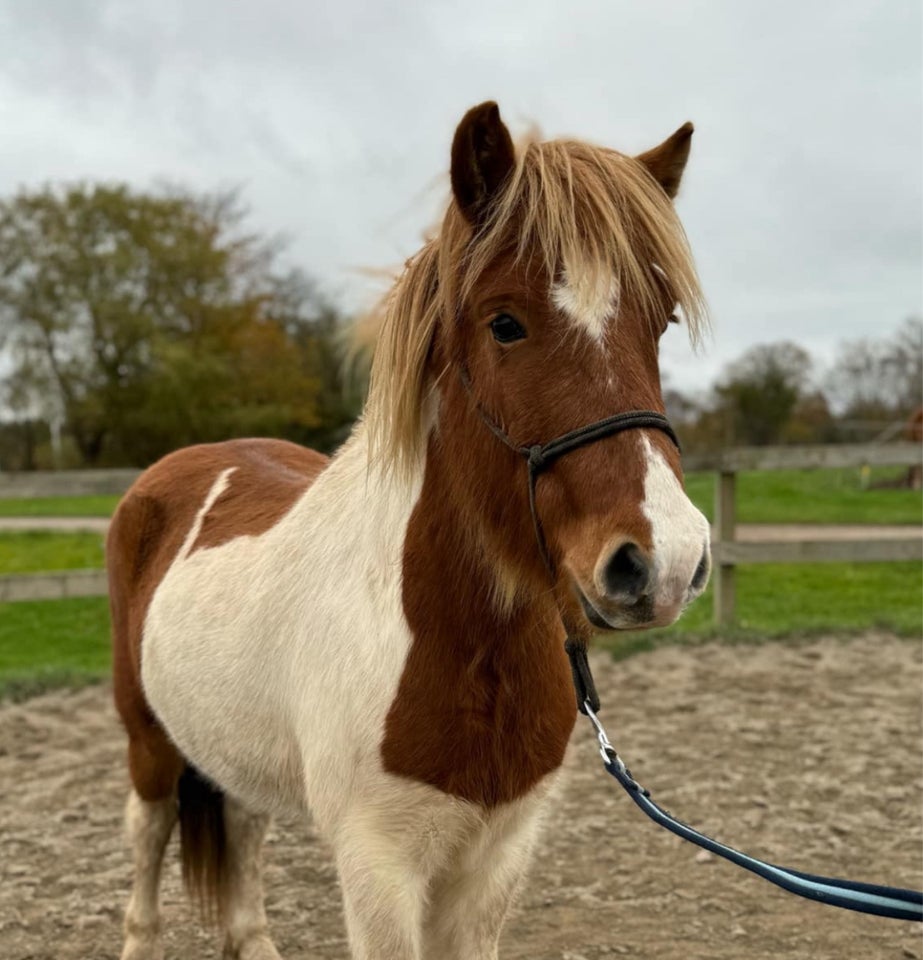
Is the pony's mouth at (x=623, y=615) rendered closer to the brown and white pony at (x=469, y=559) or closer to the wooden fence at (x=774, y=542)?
the brown and white pony at (x=469, y=559)

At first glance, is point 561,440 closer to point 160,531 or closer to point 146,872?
point 160,531

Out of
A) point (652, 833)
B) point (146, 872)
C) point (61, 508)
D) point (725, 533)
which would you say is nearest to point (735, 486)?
point (725, 533)

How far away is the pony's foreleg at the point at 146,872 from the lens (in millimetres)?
3180

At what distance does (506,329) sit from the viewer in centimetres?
181

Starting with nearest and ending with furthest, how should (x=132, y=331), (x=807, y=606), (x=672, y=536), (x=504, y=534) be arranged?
(x=672, y=536), (x=504, y=534), (x=807, y=606), (x=132, y=331)

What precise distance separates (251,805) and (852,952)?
2090 millimetres

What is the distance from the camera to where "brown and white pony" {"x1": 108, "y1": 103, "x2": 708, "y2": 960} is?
1.68 m

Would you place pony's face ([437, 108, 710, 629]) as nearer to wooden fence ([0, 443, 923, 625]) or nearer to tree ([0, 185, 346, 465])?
wooden fence ([0, 443, 923, 625])

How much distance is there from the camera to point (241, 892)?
3287 millimetres

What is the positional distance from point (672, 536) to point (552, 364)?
1.38ft

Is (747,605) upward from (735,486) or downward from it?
downward

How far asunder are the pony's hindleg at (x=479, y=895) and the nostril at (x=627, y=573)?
2.62ft

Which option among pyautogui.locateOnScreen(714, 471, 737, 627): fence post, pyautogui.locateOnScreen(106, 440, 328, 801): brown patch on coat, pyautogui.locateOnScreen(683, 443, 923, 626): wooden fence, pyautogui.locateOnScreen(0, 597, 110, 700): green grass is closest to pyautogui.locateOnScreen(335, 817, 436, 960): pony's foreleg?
pyautogui.locateOnScreen(106, 440, 328, 801): brown patch on coat

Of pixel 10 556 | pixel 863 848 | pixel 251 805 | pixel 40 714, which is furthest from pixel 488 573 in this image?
pixel 10 556
